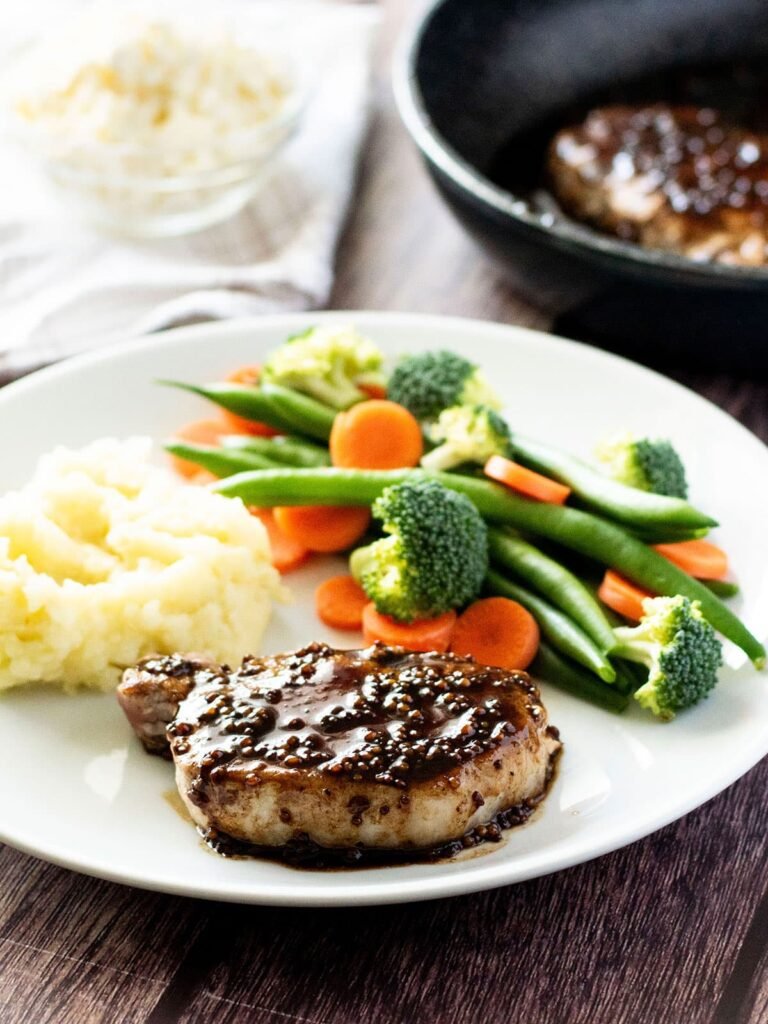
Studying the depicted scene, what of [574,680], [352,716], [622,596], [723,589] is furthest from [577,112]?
[352,716]

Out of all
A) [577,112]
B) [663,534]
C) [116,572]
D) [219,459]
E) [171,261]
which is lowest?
[171,261]

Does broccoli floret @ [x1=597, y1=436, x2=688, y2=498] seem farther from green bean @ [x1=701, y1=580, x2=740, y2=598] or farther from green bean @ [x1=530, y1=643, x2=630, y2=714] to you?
green bean @ [x1=530, y1=643, x2=630, y2=714]

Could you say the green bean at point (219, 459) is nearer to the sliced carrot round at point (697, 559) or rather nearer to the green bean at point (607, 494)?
the green bean at point (607, 494)

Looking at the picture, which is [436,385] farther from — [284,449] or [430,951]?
[430,951]

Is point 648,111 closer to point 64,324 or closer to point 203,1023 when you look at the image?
point 64,324

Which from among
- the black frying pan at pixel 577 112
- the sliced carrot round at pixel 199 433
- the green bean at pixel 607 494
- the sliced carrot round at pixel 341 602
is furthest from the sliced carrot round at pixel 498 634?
the black frying pan at pixel 577 112

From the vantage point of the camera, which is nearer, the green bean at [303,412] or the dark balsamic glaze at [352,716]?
the dark balsamic glaze at [352,716]
